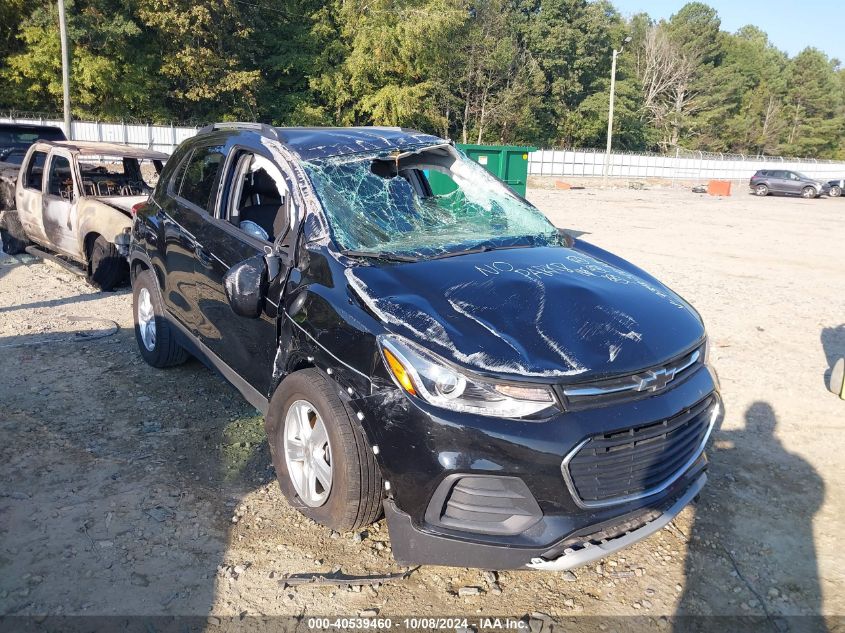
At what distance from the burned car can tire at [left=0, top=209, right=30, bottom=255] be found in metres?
0.33

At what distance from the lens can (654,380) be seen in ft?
9.29

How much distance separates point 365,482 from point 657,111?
7835cm

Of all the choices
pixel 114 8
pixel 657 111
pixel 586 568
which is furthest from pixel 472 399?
pixel 657 111

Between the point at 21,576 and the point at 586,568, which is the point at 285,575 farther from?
the point at 586,568

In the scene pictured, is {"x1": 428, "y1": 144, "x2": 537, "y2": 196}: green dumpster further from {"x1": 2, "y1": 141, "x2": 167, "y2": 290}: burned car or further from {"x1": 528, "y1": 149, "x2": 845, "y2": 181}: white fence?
{"x1": 528, "y1": 149, "x2": 845, "y2": 181}: white fence

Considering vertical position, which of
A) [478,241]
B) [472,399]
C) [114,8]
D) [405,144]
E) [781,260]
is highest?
[114,8]

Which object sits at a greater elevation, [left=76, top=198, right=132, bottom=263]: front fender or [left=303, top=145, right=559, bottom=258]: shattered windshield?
[left=303, top=145, right=559, bottom=258]: shattered windshield

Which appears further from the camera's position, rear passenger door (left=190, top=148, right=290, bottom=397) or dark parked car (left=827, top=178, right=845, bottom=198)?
dark parked car (left=827, top=178, right=845, bottom=198)

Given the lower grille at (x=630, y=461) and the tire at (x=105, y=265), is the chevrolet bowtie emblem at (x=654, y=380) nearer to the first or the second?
the lower grille at (x=630, y=461)

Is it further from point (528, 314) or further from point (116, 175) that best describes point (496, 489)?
point (116, 175)

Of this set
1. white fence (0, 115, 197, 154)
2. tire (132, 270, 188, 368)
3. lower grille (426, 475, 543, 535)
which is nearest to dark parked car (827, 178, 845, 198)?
white fence (0, 115, 197, 154)

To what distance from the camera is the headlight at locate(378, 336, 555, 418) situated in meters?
2.64

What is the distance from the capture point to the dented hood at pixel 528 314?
272 cm

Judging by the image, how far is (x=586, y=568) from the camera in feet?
10.5
